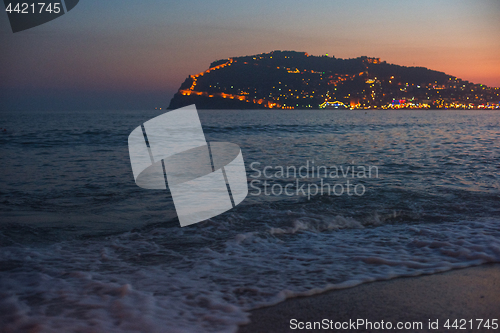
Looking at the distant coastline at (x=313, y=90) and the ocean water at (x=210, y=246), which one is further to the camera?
the distant coastline at (x=313, y=90)

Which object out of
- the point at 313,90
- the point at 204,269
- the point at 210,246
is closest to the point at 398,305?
the point at 204,269

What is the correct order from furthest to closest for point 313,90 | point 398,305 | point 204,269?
point 313,90 → point 204,269 → point 398,305

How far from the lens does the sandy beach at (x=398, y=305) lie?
2.01 m

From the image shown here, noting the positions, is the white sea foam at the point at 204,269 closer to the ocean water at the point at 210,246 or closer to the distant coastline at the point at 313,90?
the ocean water at the point at 210,246

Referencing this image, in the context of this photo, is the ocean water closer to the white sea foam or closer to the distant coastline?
the white sea foam

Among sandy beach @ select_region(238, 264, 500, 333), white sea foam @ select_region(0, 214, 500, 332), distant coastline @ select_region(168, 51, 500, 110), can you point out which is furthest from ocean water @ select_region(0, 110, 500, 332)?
distant coastline @ select_region(168, 51, 500, 110)

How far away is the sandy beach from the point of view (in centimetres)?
201

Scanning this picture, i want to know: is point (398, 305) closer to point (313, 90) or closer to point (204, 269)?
point (204, 269)

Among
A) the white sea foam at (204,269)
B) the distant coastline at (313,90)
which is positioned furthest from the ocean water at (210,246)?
the distant coastline at (313,90)

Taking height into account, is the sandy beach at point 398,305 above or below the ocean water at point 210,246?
above

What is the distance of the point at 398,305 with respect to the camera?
219 cm

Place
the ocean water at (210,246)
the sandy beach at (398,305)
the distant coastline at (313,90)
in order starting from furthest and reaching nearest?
the distant coastline at (313,90)
the ocean water at (210,246)
the sandy beach at (398,305)

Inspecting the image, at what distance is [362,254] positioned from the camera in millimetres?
3143

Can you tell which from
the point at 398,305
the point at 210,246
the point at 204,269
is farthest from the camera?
the point at 210,246
